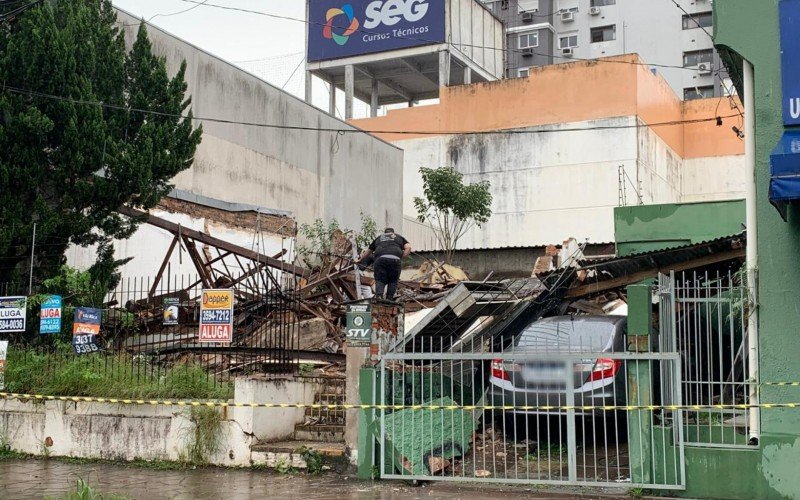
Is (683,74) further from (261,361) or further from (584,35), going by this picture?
(261,361)

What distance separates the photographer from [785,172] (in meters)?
8.30

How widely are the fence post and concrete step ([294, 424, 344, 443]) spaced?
394cm

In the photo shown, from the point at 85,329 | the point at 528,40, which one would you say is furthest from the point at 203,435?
the point at 528,40

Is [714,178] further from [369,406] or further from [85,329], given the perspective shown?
[369,406]

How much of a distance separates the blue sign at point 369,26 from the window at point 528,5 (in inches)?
721

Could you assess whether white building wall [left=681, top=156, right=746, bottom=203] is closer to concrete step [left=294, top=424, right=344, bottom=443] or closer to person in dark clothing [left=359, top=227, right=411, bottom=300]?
person in dark clothing [left=359, top=227, right=411, bottom=300]

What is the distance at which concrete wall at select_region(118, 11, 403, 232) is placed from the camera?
23.5m

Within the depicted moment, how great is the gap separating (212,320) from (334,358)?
2442 mm

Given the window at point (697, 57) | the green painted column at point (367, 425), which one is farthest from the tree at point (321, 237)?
the window at point (697, 57)

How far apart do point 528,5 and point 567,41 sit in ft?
12.5

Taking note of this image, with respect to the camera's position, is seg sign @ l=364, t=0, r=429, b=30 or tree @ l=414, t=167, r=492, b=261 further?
seg sign @ l=364, t=0, r=429, b=30

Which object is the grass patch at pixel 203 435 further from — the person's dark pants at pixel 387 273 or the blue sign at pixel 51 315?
the person's dark pants at pixel 387 273

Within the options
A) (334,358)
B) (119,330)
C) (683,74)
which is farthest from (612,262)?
(683,74)

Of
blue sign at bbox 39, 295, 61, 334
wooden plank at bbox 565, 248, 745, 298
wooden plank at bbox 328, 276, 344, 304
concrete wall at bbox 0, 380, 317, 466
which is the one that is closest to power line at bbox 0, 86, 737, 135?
blue sign at bbox 39, 295, 61, 334
